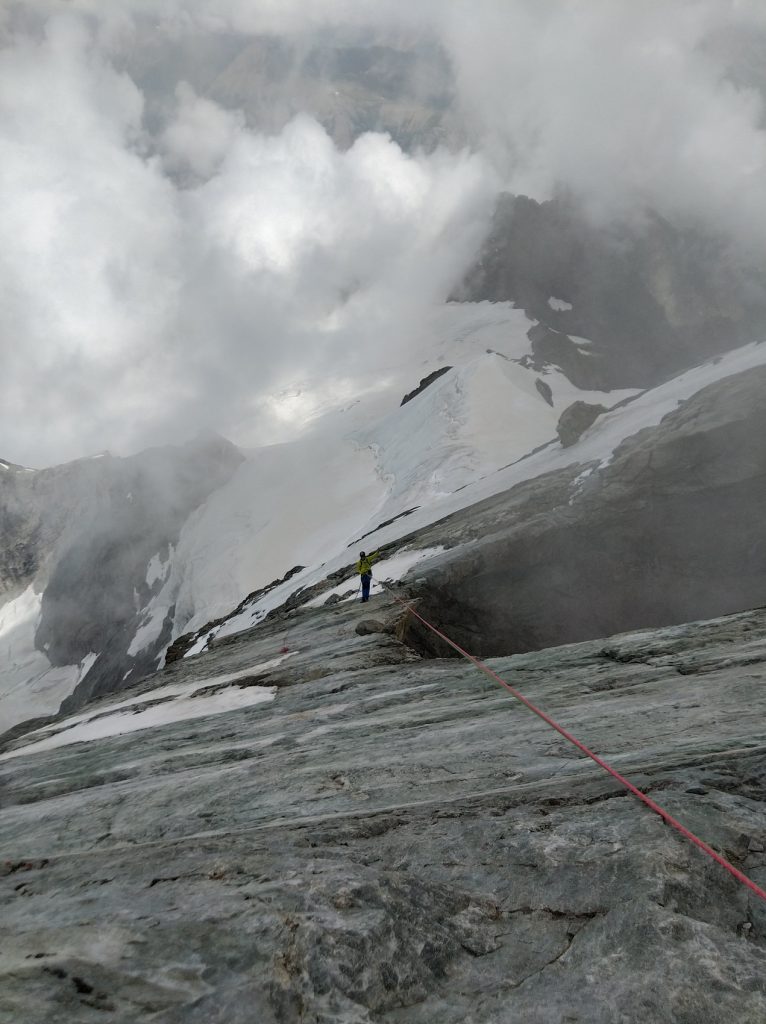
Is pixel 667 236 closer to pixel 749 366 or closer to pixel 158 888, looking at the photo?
pixel 749 366

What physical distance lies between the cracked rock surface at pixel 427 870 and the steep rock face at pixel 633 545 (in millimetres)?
10711

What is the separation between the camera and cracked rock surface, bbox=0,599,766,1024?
4.20m

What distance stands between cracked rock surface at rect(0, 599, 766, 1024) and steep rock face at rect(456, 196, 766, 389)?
84324 millimetres

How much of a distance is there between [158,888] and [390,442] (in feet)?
201

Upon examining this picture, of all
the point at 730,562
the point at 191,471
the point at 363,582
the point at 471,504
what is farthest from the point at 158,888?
the point at 191,471

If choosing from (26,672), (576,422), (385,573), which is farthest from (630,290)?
(26,672)

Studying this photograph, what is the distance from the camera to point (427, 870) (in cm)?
562

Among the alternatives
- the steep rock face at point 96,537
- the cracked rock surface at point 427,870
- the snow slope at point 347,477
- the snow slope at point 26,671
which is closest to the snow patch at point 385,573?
the snow slope at point 347,477

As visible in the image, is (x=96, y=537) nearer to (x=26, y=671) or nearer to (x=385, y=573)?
(x=26, y=671)

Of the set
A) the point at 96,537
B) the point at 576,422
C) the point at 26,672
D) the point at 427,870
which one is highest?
the point at 96,537

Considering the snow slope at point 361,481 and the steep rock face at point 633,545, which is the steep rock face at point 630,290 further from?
the steep rock face at point 633,545

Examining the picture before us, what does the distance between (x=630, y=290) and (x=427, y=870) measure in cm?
11031

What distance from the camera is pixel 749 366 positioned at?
2473cm

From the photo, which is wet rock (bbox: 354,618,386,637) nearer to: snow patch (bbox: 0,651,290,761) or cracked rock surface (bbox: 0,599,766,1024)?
snow patch (bbox: 0,651,290,761)
